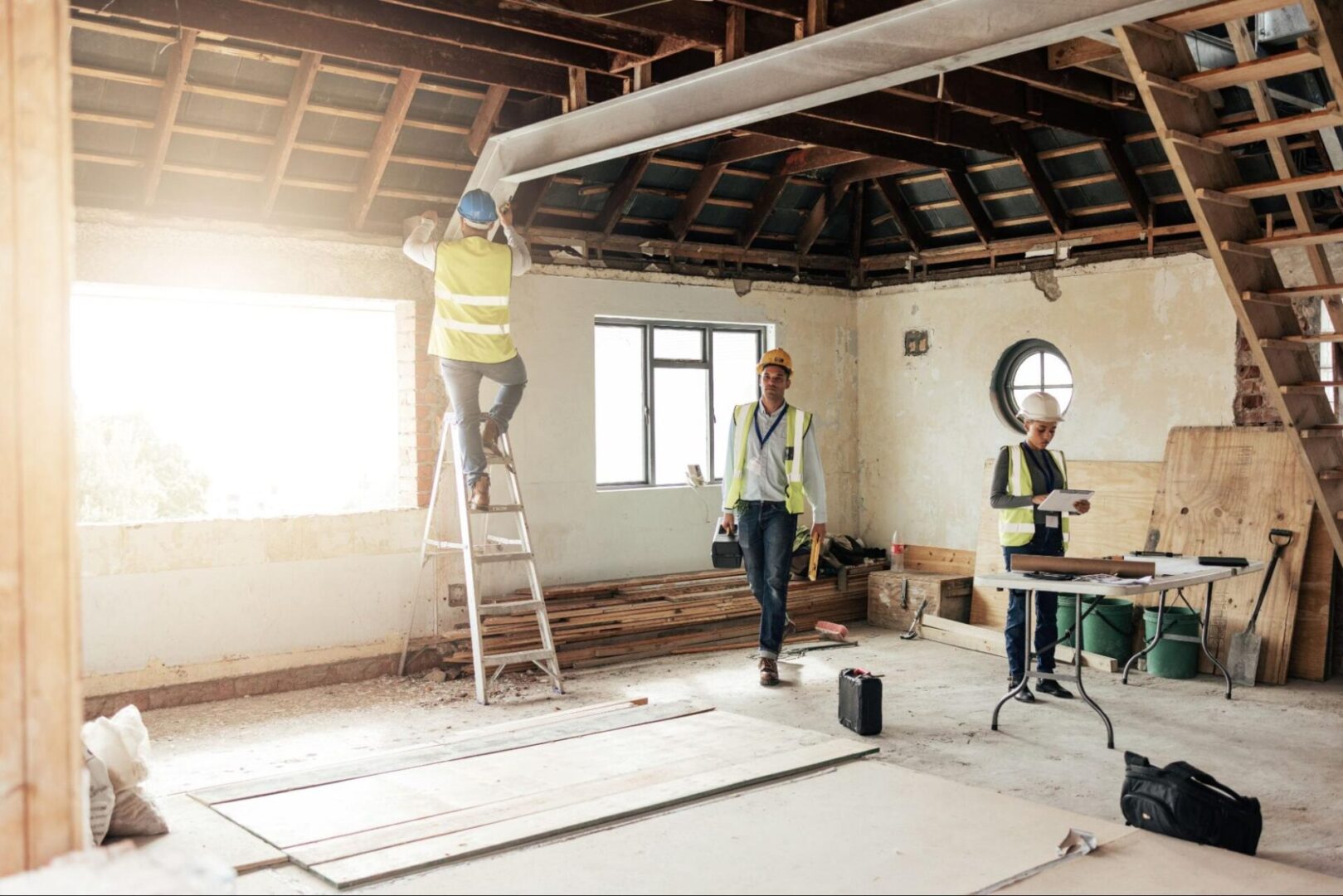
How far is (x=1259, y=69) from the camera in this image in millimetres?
4879

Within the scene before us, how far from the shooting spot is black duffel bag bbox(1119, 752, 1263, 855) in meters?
3.96

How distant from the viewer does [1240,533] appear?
7.79m

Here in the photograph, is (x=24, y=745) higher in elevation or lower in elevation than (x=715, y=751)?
higher

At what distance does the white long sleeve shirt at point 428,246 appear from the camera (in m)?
6.71

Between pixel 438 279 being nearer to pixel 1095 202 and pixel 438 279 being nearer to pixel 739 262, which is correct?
pixel 739 262

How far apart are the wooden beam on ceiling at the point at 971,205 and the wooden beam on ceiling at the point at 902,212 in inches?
20.7

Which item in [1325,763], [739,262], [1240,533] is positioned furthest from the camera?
[739,262]

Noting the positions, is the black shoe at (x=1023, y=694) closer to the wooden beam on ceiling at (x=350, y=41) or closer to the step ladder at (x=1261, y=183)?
the step ladder at (x=1261, y=183)

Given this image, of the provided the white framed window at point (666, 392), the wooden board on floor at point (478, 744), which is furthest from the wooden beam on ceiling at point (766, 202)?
the wooden board on floor at point (478, 744)

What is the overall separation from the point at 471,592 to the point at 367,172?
285 cm

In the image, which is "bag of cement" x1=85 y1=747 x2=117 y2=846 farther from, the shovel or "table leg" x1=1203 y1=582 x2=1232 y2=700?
the shovel

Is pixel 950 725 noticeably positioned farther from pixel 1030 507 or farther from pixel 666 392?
pixel 666 392

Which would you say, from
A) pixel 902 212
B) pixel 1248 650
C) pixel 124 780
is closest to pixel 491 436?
pixel 124 780

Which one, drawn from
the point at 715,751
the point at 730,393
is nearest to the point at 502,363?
the point at 715,751
